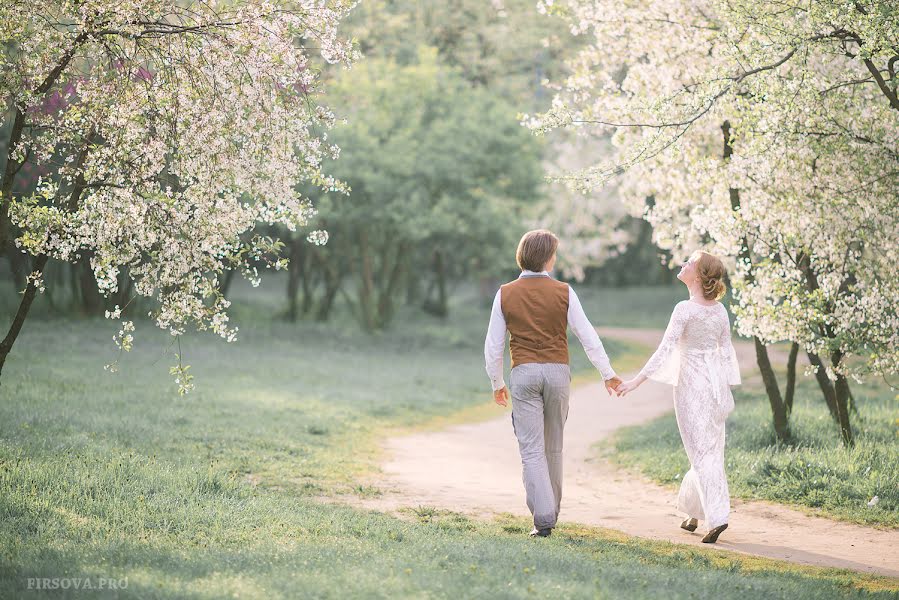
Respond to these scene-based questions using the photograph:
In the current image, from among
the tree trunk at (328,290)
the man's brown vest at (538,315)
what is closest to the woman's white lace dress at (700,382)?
the man's brown vest at (538,315)

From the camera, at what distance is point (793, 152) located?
8.84m

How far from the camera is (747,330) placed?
9789 mm

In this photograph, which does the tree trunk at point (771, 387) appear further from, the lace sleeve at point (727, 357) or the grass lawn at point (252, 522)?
the grass lawn at point (252, 522)

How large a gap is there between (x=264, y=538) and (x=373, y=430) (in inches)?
266

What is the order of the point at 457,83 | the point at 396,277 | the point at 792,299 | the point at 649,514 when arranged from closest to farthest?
the point at 649,514, the point at 792,299, the point at 457,83, the point at 396,277

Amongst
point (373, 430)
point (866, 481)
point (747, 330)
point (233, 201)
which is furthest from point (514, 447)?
point (233, 201)

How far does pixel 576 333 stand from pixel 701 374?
131 centimetres

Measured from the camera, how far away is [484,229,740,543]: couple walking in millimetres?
6809

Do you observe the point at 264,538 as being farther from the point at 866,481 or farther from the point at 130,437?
the point at 866,481

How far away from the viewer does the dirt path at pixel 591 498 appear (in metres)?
7.14

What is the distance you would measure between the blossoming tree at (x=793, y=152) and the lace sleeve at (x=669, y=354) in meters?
1.60

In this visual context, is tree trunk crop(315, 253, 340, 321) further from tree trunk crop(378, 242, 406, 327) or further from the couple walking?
the couple walking

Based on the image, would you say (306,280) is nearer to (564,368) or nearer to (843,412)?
(843,412)

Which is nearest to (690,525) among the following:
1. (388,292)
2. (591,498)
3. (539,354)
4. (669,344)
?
(669,344)
